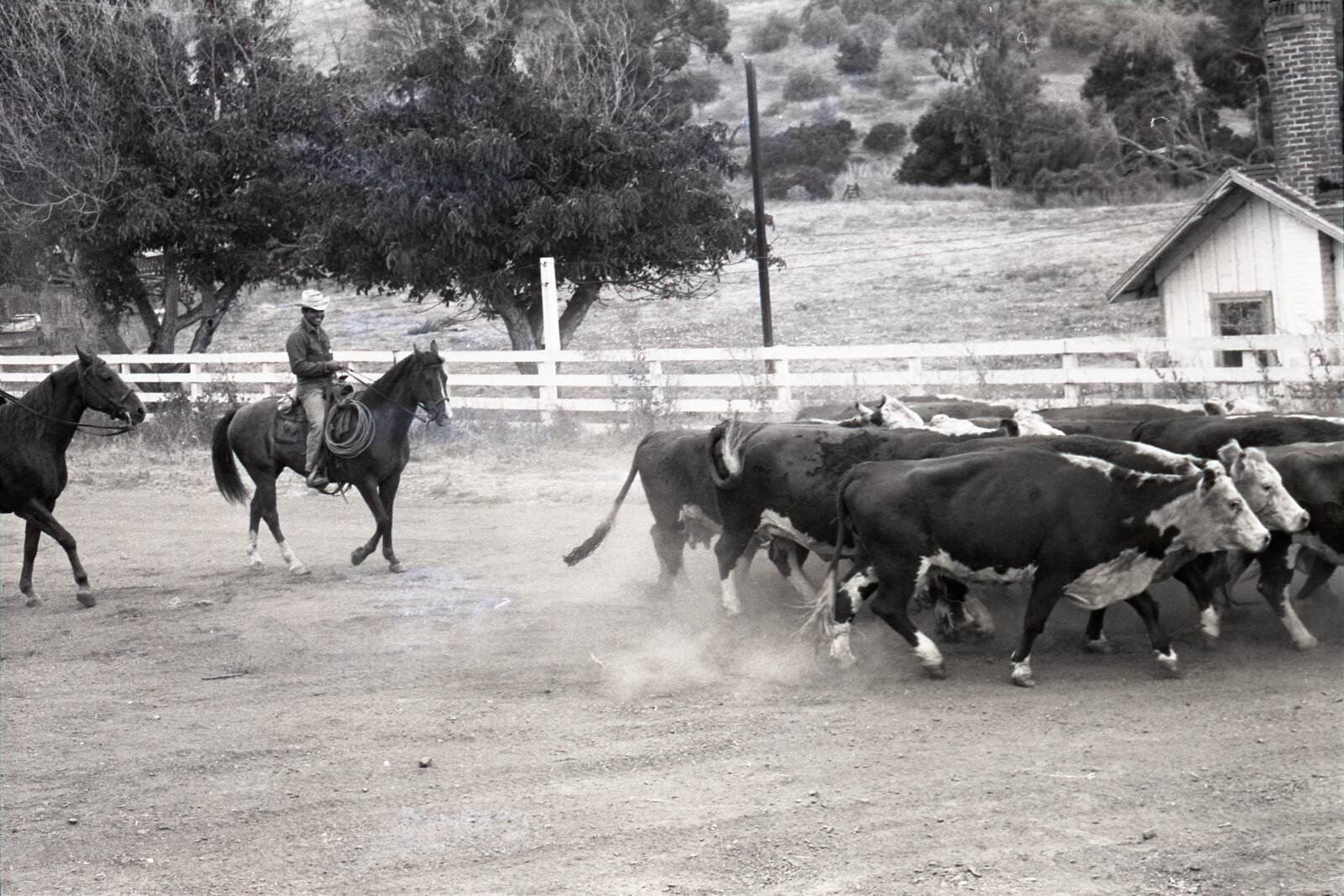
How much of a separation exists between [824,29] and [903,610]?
43943 mm

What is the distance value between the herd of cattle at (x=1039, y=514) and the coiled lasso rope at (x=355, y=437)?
158 inches

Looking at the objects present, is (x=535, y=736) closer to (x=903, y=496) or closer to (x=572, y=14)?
(x=903, y=496)

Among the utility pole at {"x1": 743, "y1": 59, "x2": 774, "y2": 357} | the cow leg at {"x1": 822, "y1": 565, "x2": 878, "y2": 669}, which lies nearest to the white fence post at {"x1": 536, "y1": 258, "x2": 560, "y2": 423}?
the utility pole at {"x1": 743, "y1": 59, "x2": 774, "y2": 357}

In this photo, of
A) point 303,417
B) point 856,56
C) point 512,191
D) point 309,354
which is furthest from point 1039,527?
point 856,56

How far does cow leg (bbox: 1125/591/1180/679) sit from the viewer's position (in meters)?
7.10

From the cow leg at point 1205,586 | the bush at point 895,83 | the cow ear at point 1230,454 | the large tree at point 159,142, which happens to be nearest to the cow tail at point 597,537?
the cow leg at point 1205,586

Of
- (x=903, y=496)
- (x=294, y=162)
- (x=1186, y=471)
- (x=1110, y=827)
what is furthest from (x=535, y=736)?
(x=294, y=162)

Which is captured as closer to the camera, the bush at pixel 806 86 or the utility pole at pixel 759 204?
the utility pole at pixel 759 204

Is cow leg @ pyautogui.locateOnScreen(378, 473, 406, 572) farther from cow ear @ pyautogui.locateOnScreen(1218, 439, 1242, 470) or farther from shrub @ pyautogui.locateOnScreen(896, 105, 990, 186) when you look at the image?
shrub @ pyautogui.locateOnScreen(896, 105, 990, 186)

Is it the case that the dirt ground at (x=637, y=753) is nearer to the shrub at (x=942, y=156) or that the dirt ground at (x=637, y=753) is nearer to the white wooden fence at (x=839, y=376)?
the white wooden fence at (x=839, y=376)

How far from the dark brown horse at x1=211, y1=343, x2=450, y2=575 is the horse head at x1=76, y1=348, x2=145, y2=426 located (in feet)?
3.56

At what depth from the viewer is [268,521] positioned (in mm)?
11992

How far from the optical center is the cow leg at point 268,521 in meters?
11.7

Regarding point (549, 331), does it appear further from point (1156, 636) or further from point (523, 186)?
point (1156, 636)
